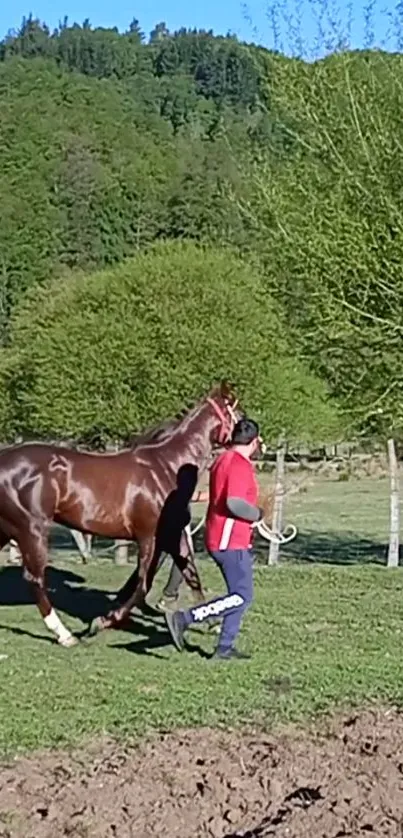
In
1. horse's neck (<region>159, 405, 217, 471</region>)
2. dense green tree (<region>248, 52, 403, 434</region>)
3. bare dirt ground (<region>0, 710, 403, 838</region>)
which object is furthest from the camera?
dense green tree (<region>248, 52, 403, 434</region>)

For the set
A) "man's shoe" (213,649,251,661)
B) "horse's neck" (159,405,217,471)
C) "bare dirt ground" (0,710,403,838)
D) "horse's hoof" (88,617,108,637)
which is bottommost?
"horse's hoof" (88,617,108,637)

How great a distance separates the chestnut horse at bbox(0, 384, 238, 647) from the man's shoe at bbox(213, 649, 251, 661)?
4.84 ft

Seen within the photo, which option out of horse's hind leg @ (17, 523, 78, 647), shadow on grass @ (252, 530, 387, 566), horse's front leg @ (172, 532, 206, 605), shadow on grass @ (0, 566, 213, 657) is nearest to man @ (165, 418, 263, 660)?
shadow on grass @ (0, 566, 213, 657)

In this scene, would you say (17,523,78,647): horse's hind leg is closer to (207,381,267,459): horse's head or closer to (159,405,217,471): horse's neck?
(159,405,217,471): horse's neck

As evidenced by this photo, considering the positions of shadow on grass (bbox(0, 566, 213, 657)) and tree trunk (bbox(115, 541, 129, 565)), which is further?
tree trunk (bbox(115, 541, 129, 565))

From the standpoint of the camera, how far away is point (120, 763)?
655 centimetres

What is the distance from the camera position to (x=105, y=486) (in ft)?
36.3

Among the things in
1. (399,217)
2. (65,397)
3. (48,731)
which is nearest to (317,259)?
(399,217)

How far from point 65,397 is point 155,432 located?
34.5 ft

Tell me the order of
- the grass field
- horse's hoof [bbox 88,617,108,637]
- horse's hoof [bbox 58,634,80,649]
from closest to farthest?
the grass field → horse's hoof [bbox 58,634,80,649] → horse's hoof [bbox 88,617,108,637]

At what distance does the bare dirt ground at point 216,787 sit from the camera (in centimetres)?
538

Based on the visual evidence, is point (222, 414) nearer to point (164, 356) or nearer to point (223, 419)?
point (223, 419)

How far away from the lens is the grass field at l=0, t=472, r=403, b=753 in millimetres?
7777

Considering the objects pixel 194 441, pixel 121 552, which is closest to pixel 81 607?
pixel 194 441
